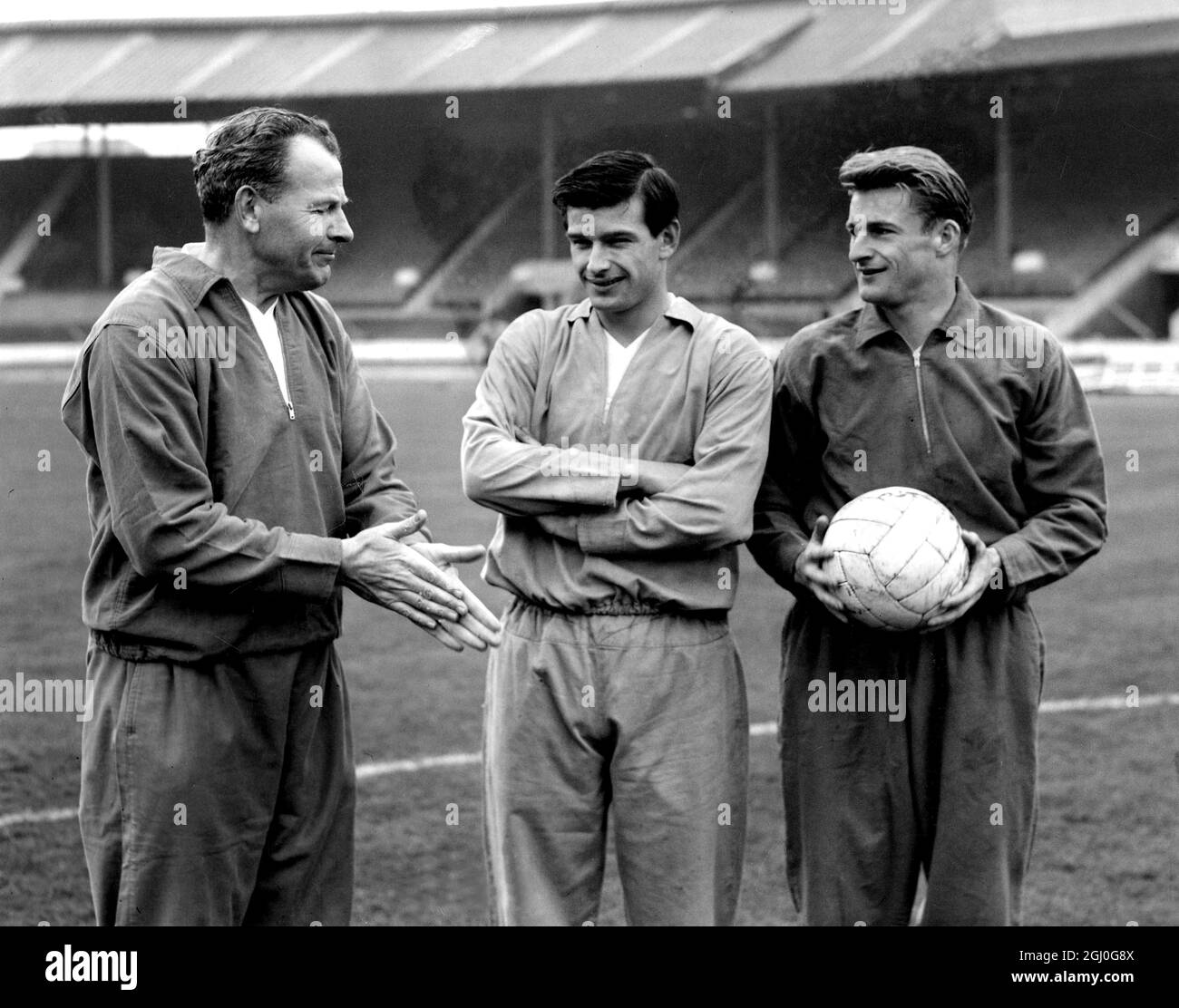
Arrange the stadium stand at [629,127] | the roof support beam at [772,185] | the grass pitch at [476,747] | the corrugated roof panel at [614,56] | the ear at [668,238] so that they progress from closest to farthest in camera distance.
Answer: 1. the ear at [668,238]
2. the grass pitch at [476,747]
3. the roof support beam at [772,185]
4. the stadium stand at [629,127]
5. the corrugated roof panel at [614,56]

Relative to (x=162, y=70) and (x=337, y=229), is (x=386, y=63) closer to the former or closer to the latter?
(x=162, y=70)

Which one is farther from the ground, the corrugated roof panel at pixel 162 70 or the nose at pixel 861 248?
the corrugated roof panel at pixel 162 70

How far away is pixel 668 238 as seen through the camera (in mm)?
3596

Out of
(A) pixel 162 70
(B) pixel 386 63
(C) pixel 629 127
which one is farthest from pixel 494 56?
(A) pixel 162 70

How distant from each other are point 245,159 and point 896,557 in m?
1.71

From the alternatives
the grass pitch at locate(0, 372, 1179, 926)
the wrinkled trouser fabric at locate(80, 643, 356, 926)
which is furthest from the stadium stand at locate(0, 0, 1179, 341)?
the wrinkled trouser fabric at locate(80, 643, 356, 926)

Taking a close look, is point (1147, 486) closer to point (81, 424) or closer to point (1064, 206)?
point (81, 424)

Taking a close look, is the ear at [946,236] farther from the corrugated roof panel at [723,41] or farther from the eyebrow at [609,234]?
the corrugated roof panel at [723,41]

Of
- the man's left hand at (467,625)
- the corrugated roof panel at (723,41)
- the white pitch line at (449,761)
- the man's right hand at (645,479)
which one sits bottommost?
the white pitch line at (449,761)

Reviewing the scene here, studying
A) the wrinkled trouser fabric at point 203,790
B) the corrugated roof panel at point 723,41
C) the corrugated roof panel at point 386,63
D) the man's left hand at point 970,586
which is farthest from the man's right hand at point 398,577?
the corrugated roof panel at point 386,63

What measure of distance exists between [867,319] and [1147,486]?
11.0 metres

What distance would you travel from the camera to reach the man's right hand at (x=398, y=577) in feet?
10.6

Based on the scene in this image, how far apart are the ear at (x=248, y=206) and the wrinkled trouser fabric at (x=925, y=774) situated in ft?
5.56
